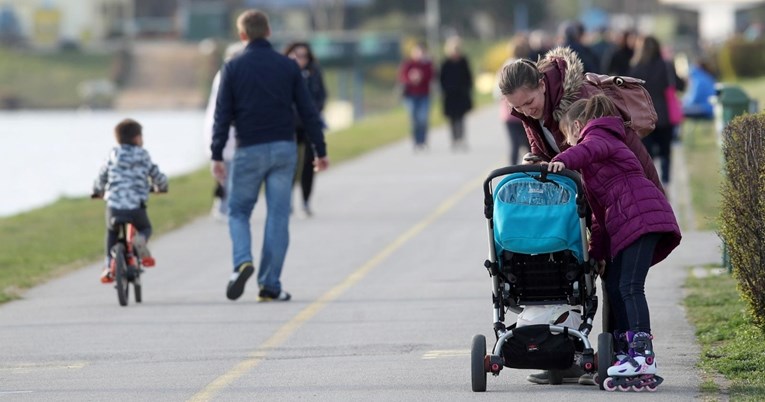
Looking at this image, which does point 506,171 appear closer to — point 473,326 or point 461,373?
point 461,373

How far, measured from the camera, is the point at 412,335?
35.1ft

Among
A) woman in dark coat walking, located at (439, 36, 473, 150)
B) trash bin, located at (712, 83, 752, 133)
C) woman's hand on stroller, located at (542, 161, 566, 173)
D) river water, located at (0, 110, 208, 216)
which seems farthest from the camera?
woman in dark coat walking, located at (439, 36, 473, 150)

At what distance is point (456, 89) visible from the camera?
29766mm

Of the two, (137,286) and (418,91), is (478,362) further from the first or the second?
(418,91)

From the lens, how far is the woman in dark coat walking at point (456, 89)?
29.6 m

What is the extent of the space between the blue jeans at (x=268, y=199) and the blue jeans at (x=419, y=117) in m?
17.0

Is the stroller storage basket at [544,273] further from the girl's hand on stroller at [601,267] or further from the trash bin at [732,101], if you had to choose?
the trash bin at [732,101]

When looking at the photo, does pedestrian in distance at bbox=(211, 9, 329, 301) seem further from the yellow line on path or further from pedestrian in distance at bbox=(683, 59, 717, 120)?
pedestrian in distance at bbox=(683, 59, 717, 120)

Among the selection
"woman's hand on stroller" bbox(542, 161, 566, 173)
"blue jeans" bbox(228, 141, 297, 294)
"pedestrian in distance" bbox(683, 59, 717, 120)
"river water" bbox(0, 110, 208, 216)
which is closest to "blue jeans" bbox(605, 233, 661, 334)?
"woman's hand on stroller" bbox(542, 161, 566, 173)

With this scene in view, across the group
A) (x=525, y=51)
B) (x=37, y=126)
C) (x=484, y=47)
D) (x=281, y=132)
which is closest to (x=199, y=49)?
(x=484, y=47)

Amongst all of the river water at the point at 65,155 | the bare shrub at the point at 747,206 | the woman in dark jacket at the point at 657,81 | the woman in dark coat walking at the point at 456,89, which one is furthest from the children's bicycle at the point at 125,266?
the woman in dark coat walking at the point at 456,89

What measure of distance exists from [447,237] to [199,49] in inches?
3334

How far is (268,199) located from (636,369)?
4950 mm

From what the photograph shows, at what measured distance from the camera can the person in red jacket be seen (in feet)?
97.4
